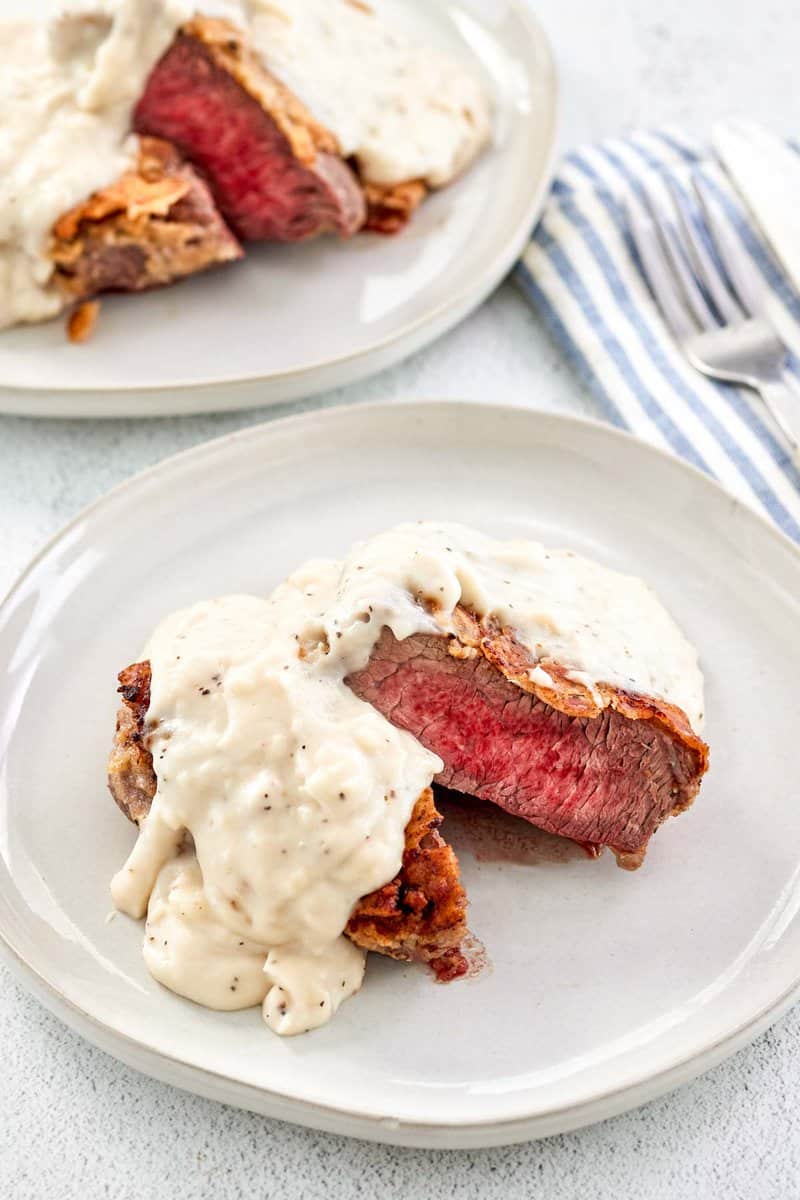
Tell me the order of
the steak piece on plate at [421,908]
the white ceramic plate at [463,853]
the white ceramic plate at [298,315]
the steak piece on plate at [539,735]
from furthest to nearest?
the white ceramic plate at [298,315] < the steak piece on plate at [539,735] < the steak piece on plate at [421,908] < the white ceramic plate at [463,853]

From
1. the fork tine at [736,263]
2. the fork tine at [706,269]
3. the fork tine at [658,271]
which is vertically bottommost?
the fork tine at [658,271]

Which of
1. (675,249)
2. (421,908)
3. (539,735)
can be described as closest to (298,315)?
(675,249)

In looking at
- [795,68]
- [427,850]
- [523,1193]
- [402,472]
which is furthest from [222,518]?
[795,68]

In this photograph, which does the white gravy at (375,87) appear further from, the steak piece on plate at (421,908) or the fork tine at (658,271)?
the steak piece on plate at (421,908)

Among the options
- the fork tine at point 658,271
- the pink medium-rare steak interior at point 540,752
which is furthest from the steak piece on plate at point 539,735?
the fork tine at point 658,271

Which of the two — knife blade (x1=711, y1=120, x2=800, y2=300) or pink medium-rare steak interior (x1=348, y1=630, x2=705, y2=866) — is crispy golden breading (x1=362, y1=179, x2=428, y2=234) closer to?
knife blade (x1=711, y1=120, x2=800, y2=300)

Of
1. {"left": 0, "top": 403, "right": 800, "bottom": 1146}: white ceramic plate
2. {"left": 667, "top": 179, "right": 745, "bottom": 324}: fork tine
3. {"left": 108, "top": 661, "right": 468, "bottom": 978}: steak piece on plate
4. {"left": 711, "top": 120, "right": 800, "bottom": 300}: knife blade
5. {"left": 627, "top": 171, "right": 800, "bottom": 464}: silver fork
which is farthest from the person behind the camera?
{"left": 711, "top": 120, "right": 800, "bottom": 300}: knife blade

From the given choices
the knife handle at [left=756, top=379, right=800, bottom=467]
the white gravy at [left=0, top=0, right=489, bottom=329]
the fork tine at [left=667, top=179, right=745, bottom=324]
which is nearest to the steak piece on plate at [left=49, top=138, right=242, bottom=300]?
the white gravy at [left=0, top=0, right=489, bottom=329]
